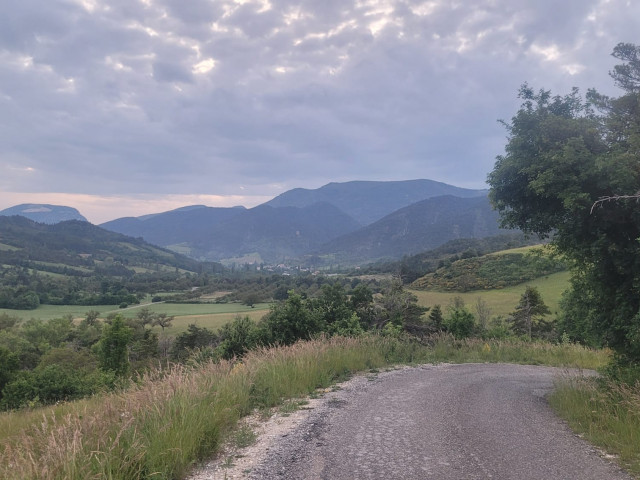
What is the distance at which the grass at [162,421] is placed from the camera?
377cm

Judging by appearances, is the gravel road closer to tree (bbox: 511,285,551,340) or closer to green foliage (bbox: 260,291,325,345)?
green foliage (bbox: 260,291,325,345)

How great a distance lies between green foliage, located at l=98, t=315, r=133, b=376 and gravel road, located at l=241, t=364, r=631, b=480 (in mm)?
30311

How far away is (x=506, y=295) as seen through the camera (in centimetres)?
7106

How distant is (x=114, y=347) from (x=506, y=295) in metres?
64.3

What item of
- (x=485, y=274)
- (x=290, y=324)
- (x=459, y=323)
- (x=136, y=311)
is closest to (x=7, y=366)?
(x=290, y=324)

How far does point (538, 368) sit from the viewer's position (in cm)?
1535

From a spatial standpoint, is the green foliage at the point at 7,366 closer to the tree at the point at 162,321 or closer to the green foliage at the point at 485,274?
the tree at the point at 162,321

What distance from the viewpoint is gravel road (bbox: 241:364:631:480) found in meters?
4.50

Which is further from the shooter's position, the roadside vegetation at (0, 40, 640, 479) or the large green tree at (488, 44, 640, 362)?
the large green tree at (488, 44, 640, 362)

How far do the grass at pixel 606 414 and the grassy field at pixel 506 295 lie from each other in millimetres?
54259

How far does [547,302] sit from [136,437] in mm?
67747

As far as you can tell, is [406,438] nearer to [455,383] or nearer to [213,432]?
[213,432]

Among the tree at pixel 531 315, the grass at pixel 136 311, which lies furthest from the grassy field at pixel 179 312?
the tree at pixel 531 315

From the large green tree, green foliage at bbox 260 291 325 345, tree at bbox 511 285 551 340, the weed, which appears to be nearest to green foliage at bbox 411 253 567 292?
tree at bbox 511 285 551 340
